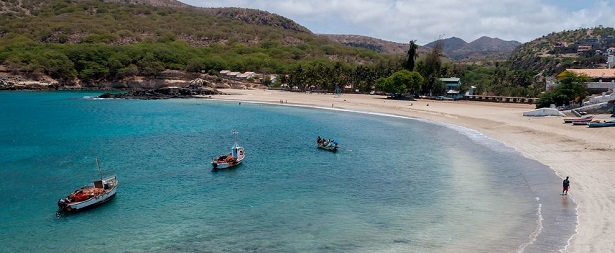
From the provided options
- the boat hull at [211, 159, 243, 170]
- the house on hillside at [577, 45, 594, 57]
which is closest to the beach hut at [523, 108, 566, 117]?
the boat hull at [211, 159, 243, 170]

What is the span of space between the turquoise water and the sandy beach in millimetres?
1119

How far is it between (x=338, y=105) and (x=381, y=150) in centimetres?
4962

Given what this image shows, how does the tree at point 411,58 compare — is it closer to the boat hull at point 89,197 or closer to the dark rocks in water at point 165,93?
the dark rocks in water at point 165,93

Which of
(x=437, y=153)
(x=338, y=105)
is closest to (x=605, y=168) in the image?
(x=437, y=153)

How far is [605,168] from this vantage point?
3772cm

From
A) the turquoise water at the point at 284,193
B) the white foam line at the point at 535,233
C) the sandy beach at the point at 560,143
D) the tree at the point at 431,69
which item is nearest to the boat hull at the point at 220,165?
the turquoise water at the point at 284,193

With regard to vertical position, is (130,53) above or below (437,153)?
above

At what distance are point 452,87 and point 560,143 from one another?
67.4 m

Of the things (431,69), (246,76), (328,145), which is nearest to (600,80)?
(431,69)

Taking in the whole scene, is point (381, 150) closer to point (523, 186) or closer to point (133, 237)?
point (523, 186)

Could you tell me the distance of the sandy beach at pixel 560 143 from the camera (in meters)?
26.1

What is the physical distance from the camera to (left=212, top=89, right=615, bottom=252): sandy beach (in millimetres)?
26094

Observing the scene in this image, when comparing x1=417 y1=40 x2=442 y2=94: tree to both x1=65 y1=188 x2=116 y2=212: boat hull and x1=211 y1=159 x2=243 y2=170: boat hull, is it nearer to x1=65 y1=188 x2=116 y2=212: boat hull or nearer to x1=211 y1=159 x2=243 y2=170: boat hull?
x1=211 y1=159 x2=243 y2=170: boat hull

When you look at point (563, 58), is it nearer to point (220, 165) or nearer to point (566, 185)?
point (566, 185)
